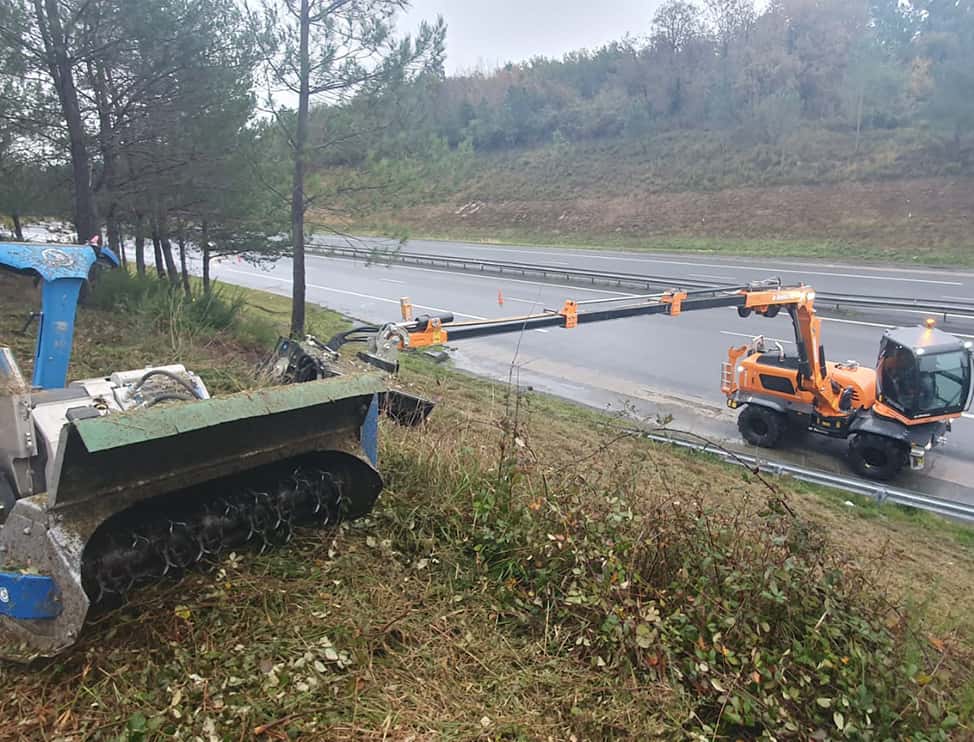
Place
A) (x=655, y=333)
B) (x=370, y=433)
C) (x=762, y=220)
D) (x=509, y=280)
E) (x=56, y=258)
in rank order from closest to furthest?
(x=370, y=433)
(x=56, y=258)
(x=655, y=333)
(x=509, y=280)
(x=762, y=220)

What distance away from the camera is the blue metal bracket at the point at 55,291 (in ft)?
13.9

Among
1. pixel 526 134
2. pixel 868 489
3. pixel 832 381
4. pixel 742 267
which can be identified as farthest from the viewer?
pixel 526 134

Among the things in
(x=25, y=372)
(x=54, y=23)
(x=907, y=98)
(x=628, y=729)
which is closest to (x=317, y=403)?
(x=628, y=729)

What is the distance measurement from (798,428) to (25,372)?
10.3m

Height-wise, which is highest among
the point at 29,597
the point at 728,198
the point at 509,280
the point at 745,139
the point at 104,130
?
the point at 745,139

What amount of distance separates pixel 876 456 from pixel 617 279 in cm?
1422

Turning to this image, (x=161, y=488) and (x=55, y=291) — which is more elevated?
(x=55, y=291)

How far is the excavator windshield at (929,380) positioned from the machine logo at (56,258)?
9.71 meters

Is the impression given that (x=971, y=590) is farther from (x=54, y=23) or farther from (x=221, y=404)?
(x=54, y=23)

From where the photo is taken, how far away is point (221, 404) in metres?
3.08

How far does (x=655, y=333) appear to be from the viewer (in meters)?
19.0

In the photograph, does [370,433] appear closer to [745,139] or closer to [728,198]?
[728,198]

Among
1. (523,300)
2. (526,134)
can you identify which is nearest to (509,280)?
(523,300)

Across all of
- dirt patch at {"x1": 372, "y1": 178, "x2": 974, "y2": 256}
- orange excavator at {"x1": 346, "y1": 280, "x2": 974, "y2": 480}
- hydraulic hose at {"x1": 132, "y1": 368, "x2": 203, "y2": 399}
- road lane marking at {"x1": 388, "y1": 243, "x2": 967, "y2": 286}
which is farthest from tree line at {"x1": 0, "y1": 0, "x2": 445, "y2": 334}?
dirt patch at {"x1": 372, "y1": 178, "x2": 974, "y2": 256}
